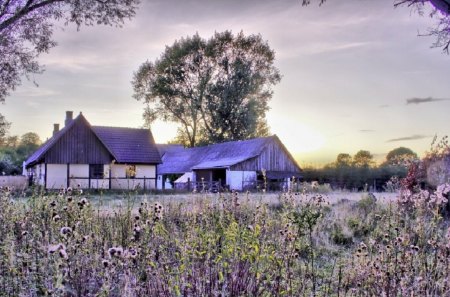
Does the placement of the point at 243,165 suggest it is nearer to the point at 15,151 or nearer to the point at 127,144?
the point at 127,144

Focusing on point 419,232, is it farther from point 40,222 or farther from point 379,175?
point 379,175

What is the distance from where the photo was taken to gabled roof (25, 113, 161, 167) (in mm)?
42247

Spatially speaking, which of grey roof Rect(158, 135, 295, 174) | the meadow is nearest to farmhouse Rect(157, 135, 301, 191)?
grey roof Rect(158, 135, 295, 174)

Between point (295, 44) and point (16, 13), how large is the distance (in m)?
9.34


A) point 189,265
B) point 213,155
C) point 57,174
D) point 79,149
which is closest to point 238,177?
point 213,155

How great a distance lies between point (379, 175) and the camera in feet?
148

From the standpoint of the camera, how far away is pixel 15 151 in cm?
7475

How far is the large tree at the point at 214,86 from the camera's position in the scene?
56750 mm

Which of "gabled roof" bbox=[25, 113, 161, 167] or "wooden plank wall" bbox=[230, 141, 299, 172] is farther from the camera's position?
"wooden plank wall" bbox=[230, 141, 299, 172]

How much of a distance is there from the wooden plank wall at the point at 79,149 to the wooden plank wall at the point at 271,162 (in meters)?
11.8

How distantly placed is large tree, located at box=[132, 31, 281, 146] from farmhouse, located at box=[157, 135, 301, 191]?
18.0 feet

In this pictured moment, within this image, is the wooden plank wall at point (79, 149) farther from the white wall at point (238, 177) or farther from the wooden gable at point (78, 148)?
the white wall at point (238, 177)

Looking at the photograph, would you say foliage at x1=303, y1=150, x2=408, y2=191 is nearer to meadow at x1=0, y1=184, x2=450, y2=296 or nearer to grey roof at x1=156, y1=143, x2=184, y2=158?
grey roof at x1=156, y1=143, x2=184, y2=158

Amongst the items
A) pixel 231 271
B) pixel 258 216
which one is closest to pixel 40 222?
pixel 258 216
